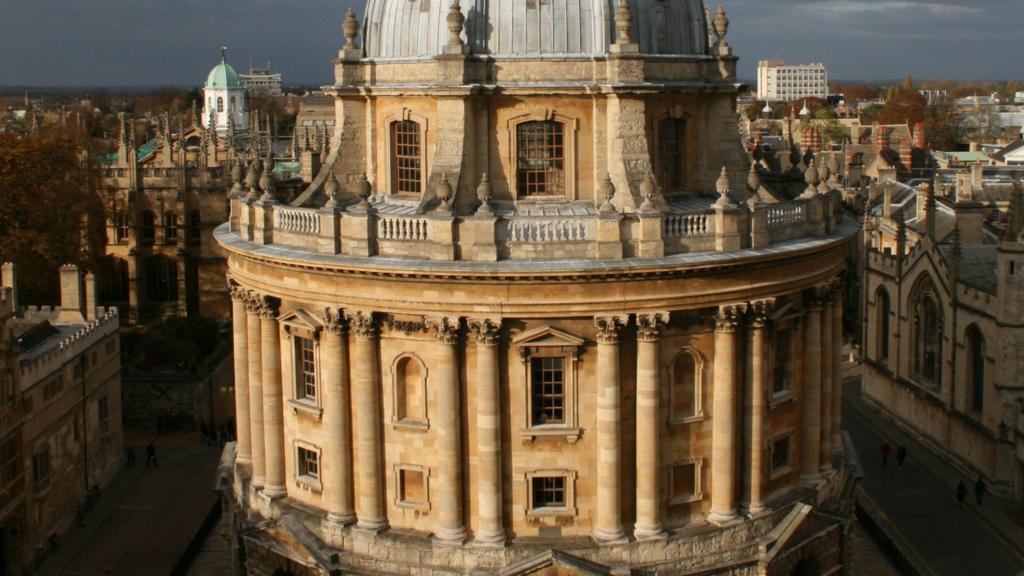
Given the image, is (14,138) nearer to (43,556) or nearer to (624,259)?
(43,556)

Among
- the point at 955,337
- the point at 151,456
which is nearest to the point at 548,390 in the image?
the point at 955,337

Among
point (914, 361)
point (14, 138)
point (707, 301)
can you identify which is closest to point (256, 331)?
point (707, 301)

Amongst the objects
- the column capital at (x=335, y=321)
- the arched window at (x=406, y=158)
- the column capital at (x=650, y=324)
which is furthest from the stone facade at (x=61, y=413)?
the column capital at (x=650, y=324)

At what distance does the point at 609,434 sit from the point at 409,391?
235 inches

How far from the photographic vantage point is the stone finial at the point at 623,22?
38.1m

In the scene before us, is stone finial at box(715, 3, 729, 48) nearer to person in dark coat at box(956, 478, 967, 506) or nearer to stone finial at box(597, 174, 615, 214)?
stone finial at box(597, 174, 615, 214)

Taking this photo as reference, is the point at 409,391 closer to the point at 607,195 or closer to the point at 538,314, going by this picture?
the point at 538,314

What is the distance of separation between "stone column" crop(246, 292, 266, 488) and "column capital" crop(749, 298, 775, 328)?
15.5 meters

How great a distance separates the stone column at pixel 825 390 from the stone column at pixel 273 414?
17320 millimetres

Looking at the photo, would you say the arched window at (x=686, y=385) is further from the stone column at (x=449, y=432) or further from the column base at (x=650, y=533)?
the stone column at (x=449, y=432)

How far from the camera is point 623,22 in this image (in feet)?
125

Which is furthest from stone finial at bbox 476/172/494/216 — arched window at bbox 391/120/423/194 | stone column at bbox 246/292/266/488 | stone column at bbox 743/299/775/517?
stone column at bbox 246/292/266/488

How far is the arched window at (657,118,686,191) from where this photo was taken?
134 ft

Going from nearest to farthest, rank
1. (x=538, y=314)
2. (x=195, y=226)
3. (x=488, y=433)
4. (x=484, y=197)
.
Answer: (x=538, y=314), (x=484, y=197), (x=488, y=433), (x=195, y=226)
